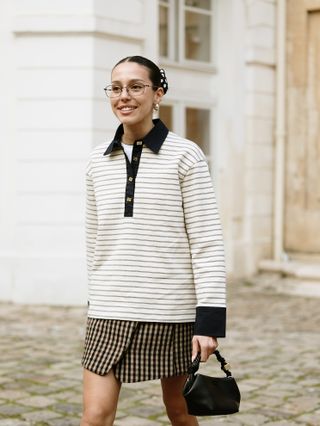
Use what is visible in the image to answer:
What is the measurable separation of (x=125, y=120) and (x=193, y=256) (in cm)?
53

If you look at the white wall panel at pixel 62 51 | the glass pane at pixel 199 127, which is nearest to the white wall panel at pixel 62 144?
the white wall panel at pixel 62 51

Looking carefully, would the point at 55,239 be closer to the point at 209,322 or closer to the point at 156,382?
the point at 156,382

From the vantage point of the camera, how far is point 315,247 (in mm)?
10969

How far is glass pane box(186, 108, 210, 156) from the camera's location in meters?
10.6

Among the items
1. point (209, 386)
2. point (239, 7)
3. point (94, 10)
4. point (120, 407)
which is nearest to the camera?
point (209, 386)

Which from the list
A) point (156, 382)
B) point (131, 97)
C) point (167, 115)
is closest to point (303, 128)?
point (167, 115)

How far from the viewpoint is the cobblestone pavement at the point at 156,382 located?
487 centimetres

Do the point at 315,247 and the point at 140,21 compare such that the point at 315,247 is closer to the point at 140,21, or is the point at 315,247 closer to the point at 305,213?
the point at 305,213

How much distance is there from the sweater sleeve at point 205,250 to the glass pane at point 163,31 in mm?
7277

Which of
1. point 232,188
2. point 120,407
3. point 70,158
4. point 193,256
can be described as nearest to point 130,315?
point 193,256

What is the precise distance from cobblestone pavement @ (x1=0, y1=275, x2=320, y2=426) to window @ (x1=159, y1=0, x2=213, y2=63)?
121 inches

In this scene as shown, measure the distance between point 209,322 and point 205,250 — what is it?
0.25 metres

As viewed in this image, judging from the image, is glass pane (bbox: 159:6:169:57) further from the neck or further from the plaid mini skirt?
the plaid mini skirt

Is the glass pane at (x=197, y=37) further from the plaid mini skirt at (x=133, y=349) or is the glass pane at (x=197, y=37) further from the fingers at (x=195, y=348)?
the fingers at (x=195, y=348)
